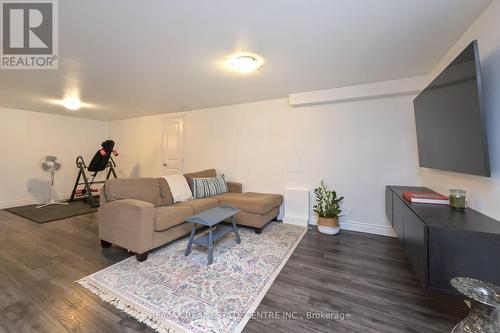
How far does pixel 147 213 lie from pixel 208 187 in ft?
4.72

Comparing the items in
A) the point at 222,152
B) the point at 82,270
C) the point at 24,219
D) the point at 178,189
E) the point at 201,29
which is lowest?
the point at 82,270

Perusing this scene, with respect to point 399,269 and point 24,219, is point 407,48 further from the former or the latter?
point 24,219

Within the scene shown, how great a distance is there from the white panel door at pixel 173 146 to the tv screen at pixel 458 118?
14.6ft

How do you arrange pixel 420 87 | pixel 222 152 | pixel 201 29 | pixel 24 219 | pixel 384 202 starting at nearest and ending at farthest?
1. pixel 201 29
2. pixel 420 87
3. pixel 384 202
4. pixel 24 219
5. pixel 222 152

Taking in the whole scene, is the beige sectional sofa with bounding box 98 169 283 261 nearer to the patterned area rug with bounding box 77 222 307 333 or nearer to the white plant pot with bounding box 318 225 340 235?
the patterned area rug with bounding box 77 222 307 333

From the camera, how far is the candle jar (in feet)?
5.53

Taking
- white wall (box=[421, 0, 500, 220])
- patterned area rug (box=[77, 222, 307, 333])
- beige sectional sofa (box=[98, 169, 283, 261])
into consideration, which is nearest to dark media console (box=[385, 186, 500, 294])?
white wall (box=[421, 0, 500, 220])

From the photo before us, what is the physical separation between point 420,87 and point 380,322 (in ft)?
9.41

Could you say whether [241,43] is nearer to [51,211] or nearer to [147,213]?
[147,213]

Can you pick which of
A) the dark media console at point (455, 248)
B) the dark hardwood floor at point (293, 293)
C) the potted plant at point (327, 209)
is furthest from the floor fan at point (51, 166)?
the dark media console at point (455, 248)

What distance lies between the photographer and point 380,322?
1422 mm

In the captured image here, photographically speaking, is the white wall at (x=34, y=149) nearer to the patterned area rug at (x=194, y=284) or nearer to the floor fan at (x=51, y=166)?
the floor fan at (x=51, y=166)

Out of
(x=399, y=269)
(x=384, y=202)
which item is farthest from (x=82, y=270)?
(x=384, y=202)

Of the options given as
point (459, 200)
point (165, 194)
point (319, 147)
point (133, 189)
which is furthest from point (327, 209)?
point (133, 189)
